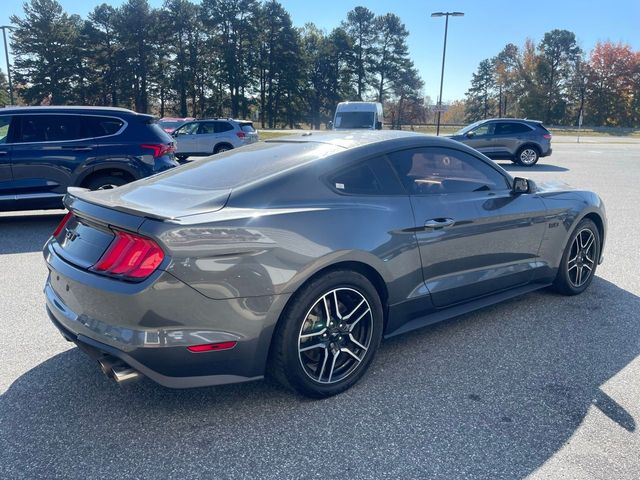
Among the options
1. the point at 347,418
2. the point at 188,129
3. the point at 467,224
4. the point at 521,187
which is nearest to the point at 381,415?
the point at 347,418

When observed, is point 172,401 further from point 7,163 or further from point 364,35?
point 364,35

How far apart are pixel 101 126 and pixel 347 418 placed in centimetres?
639

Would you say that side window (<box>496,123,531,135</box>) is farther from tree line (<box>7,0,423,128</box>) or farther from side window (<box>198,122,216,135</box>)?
tree line (<box>7,0,423,128</box>)

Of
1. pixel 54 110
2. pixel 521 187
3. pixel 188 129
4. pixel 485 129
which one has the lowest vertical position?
pixel 521 187

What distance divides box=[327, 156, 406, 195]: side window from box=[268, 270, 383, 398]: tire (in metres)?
0.55

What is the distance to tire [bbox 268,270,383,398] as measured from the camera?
2.78 metres

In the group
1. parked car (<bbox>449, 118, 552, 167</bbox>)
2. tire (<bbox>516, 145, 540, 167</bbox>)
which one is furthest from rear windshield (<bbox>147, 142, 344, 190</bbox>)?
tire (<bbox>516, 145, 540, 167</bbox>)

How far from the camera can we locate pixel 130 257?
2.53 meters

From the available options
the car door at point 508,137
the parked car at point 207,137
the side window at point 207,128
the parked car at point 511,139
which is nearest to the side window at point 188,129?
→ the parked car at point 207,137

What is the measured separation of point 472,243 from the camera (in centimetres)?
369

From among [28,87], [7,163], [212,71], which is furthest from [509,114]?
[7,163]

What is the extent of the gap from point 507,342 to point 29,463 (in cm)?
310

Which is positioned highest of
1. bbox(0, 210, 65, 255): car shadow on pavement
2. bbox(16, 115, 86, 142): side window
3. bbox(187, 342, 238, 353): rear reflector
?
bbox(16, 115, 86, 142): side window

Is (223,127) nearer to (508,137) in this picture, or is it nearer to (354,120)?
(354,120)
